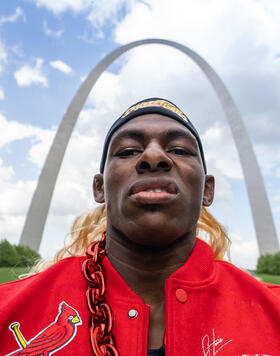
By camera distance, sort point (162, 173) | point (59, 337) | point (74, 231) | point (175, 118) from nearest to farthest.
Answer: point (59, 337) → point (162, 173) → point (175, 118) → point (74, 231)

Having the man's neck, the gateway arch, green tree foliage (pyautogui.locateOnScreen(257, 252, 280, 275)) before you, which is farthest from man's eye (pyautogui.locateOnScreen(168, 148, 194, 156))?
the gateway arch

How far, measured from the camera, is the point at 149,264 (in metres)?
2.24

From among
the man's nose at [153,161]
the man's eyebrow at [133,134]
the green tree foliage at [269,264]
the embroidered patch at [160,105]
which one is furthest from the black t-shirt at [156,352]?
the green tree foliage at [269,264]

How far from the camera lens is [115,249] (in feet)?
7.71

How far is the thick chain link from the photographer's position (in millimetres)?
1867

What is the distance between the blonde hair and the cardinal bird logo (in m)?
1.42

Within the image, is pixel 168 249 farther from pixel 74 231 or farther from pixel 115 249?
pixel 74 231

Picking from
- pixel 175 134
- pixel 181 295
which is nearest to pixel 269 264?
pixel 175 134

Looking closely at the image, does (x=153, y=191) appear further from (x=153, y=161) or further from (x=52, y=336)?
(x=52, y=336)

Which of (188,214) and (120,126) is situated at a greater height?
(120,126)

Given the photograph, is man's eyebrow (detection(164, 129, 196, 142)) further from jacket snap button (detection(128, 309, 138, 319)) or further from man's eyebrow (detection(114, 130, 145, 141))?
jacket snap button (detection(128, 309, 138, 319))

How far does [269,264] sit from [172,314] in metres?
17.2

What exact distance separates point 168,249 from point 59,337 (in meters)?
0.77

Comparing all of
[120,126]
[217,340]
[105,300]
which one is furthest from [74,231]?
[217,340]
